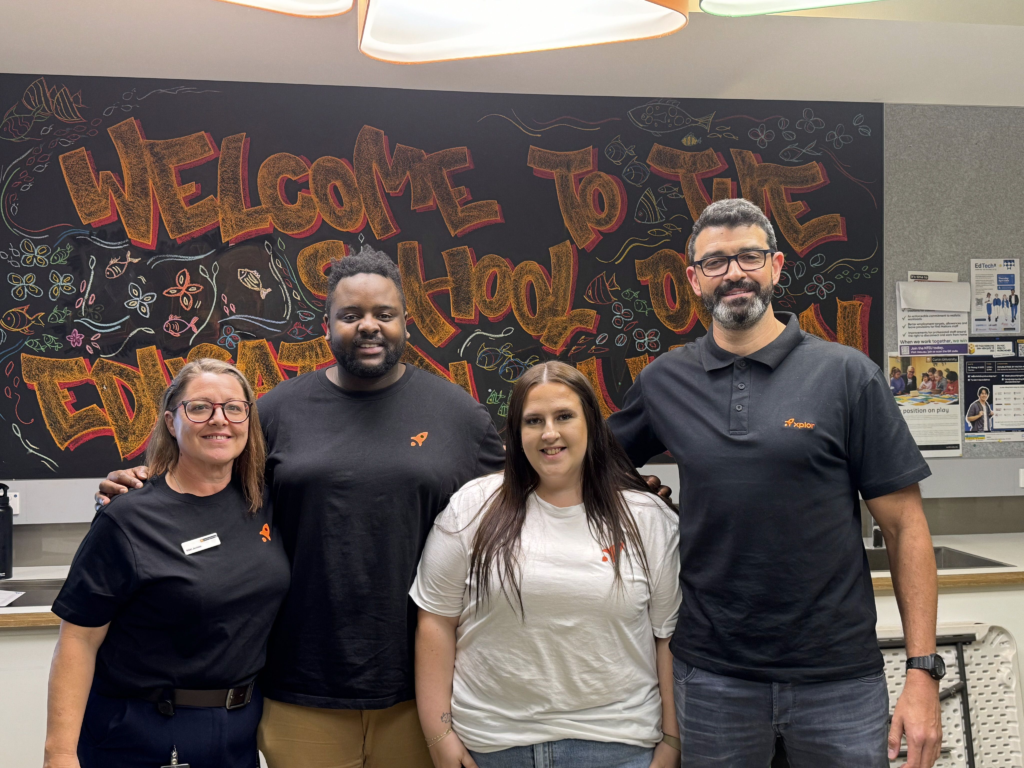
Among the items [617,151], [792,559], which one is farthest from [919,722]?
[617,151]

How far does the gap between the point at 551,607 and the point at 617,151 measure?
1997mm

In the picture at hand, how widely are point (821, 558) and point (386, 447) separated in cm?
90

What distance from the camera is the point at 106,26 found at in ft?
8.15

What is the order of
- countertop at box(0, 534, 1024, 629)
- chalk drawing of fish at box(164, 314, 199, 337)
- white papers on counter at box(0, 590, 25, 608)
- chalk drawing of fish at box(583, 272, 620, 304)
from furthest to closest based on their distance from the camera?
chalk drawing of fish at box(583, 272, 620, 304), chalk drawing of fish at box(164, 314, 199, 337), white papers on counter at box(0, 590, 25, 608), countertop at box(0, 534, 1024, 629)

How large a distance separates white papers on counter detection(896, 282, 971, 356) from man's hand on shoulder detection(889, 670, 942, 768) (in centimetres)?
189

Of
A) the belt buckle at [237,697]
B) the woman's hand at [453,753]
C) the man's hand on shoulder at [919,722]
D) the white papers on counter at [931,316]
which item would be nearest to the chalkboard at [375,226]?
the white papers on counter at [931,316]

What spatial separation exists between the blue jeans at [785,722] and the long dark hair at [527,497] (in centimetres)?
27

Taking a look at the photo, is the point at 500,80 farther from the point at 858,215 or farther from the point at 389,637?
the point at 389,637

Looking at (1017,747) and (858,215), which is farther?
(858,215)

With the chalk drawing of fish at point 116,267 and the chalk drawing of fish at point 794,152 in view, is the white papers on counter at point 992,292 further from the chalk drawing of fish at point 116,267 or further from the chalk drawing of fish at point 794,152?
the chalk drawing of fish at point 116,267

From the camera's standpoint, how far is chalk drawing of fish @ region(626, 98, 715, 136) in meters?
2.97

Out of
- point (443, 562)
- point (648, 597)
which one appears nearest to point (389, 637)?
point (443, 562)

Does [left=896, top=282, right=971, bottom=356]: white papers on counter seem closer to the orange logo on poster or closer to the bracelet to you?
the orange logo on poster

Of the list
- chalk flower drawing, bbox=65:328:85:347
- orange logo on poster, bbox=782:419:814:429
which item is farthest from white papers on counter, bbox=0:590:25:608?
orange logo on poster, bbox=782:419:814:429
